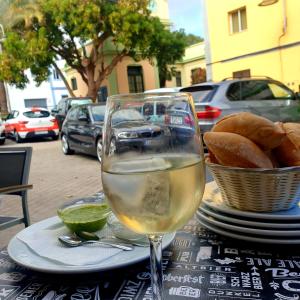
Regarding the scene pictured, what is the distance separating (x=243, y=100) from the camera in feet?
22.1

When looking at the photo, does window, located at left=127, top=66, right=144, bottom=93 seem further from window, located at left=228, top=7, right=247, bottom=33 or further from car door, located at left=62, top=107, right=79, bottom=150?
car door, located at left=62, top=107, right=79, bottom=150

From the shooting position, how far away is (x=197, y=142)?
2.32ft

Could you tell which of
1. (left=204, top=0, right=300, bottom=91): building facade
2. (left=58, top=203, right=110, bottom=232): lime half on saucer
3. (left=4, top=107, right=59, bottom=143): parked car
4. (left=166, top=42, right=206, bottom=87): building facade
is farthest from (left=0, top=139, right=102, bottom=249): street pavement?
(left=166, top=42, right=206, bottom=87): building facade

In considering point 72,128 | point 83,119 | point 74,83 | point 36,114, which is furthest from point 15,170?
point 74,83

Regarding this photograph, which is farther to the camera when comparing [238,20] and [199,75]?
[199,75]

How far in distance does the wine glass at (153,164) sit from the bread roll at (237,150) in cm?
27

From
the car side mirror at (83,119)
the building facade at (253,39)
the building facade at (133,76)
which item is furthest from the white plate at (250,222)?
the building facade at (133,76)

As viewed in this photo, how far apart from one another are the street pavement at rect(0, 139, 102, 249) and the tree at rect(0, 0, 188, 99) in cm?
834

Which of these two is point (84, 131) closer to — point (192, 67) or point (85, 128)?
point (85, 128)

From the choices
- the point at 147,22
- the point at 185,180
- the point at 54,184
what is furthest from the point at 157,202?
the point at 147,22

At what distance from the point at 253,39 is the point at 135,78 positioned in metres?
11.7

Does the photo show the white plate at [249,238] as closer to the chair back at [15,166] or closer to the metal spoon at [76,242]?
the metal spoon at [76,242]

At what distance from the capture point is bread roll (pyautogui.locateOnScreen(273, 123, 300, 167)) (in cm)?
99

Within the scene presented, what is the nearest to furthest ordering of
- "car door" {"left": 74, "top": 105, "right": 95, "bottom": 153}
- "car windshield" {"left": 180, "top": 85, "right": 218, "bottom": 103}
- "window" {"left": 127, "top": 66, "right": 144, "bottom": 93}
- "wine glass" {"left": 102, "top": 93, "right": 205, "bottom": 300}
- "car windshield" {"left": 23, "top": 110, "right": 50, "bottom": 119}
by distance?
"wine glass" {"left": 102, "top": 93, "right": 205, "bottom": 300}, "car windshield" {"left": 180, "top": 85, "right": 218, "bottom": 103}, "car door" {"left": 74, "top": 105, "right": 95, "bottom": 153}, "car windshield" {"left": 23, "top": 110, "right": 50, "bottom": 119}, "window" {"left": 127, "top": 66, "right": 144, "bottom": 93}
